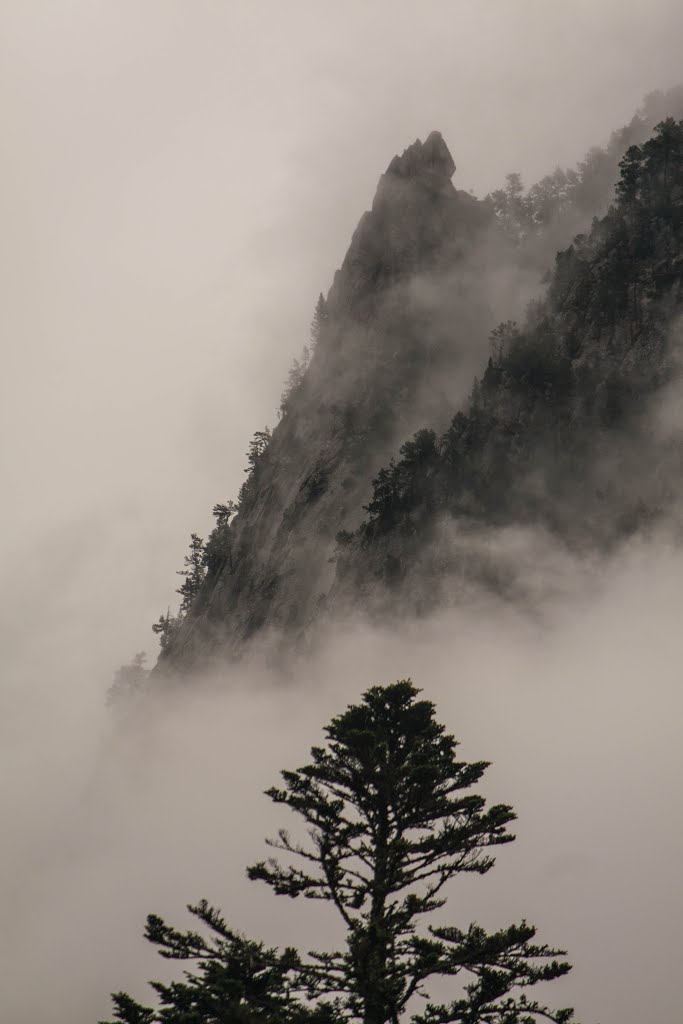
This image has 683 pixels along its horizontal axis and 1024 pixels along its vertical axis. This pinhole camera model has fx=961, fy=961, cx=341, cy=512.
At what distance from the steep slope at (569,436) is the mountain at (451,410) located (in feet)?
0.50

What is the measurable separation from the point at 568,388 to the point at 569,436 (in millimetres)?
4192

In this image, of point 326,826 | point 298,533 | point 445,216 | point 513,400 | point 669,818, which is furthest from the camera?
point 445,216

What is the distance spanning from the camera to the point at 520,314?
9381 cm

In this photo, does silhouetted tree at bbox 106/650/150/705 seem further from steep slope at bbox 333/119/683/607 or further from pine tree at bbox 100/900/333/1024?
pine tree at bbox 100/900/333/1024

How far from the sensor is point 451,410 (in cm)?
8512

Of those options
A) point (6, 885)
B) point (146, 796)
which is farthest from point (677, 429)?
point (6, 885)

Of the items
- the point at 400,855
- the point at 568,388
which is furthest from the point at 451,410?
the point at 400,855

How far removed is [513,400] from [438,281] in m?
27.4

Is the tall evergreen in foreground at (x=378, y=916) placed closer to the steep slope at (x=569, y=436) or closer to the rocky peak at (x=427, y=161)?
the steep slope at (x=569, y=436)

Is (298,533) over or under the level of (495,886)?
over

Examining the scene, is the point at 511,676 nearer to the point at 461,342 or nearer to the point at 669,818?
the point at 669,818

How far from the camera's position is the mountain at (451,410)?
7031cm

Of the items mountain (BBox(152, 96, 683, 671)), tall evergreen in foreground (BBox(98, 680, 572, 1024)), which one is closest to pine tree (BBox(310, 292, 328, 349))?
mountain (BBox(152, 96, 683, 671))

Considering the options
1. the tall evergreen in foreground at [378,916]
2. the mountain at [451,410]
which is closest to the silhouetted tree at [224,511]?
the mountain at [451,410]
